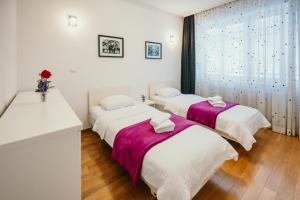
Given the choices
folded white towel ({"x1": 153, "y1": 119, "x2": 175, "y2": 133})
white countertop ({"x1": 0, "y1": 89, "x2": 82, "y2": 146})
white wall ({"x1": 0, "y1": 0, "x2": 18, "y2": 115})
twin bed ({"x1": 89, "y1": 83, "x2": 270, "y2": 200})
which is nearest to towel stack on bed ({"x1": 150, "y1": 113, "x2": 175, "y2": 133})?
folded white towel ({"x1": 153, "y1": 119, "x2": 175, "y2": 133})

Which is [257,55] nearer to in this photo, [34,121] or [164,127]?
[164,127]

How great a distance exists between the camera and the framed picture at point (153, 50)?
3.92 meters

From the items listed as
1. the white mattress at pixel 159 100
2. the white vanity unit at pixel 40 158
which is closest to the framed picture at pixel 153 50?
the white mattress at pixel 159 100

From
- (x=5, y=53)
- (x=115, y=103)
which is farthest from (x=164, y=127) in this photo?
(x=5, y=53)

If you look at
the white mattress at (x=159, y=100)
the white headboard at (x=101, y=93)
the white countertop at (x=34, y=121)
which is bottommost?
the white countertop at (x=34, y=121)

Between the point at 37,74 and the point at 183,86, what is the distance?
3.60 m

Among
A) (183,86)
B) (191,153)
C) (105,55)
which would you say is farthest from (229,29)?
(191,153)

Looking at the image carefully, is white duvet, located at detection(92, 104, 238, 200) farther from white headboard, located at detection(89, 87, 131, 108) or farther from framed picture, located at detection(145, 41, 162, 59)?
framed picture, located at detection(145, 41, 162, 59)

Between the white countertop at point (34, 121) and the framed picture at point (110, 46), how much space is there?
6.25 feet

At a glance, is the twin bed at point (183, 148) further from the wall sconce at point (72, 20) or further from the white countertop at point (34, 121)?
the wall sconce at point (72, 20)

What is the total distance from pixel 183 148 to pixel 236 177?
0.90 meters

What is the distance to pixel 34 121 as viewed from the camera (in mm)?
1174

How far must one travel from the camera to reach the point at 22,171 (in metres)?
0.91

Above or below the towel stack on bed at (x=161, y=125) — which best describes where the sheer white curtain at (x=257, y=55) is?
above
